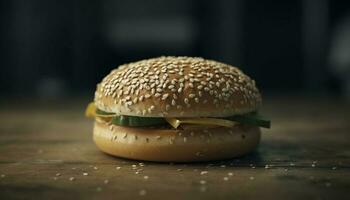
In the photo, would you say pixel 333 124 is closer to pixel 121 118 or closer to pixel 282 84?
pixel 121 118

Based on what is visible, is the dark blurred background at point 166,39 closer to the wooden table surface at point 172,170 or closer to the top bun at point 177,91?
the wooden table surface at point 172,170

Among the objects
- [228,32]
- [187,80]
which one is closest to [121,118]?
[187,80]

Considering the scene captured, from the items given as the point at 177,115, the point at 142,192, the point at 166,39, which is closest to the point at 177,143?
the point at 177,115

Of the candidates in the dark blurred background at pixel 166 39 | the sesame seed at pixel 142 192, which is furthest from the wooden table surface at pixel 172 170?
the dark blurred background at pixel 166 39

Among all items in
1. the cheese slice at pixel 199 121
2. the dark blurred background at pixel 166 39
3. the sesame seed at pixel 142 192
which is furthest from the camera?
the dark blurred background at pixel 166 39

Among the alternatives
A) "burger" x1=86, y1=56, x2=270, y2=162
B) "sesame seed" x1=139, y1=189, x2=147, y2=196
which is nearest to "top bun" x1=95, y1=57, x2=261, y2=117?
"burger" x1=86, y1=56, x2=270, y2=162

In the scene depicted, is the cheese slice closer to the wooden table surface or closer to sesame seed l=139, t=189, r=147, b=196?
the wooden table surface

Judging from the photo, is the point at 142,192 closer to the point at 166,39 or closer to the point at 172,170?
the point at 172,170
